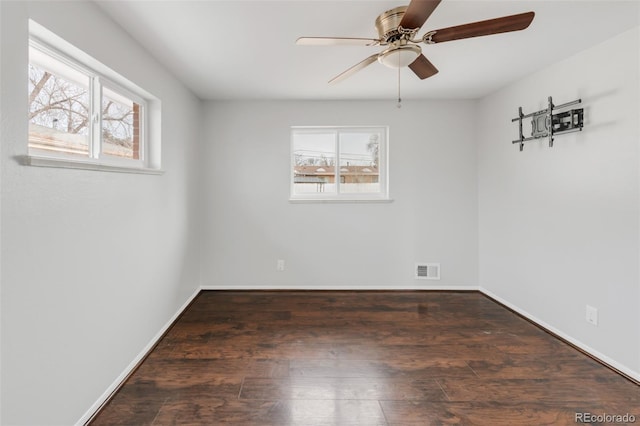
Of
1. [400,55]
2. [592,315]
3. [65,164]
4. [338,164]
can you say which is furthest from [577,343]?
[65,164]

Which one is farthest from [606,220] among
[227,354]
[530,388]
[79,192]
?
[79,192]

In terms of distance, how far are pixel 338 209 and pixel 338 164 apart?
22.2 inches

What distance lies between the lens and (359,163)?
3.99 meters

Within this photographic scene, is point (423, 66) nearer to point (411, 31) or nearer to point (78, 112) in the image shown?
point (411, 31)

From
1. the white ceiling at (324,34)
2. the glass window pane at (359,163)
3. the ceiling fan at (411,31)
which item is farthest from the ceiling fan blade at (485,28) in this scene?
the glass window pane at (359,163)

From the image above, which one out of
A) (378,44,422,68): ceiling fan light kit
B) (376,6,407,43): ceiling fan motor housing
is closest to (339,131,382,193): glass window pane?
(378,44,422,68): ceiling fan light kit

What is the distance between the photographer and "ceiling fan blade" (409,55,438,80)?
2.08 m

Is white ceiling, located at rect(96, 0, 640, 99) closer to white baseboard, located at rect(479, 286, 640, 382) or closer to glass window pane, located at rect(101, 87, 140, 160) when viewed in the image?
glass window pane, located at rect(101, 87, 140, 160)

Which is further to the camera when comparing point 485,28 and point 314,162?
point 314,162

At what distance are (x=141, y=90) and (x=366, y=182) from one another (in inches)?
99.9

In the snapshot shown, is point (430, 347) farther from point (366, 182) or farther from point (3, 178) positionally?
point (3, 178)

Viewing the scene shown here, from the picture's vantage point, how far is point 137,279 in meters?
2.29

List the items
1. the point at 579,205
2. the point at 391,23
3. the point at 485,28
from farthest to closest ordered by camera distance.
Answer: the point at 579,205
the point at 391,23
the point at 485,28

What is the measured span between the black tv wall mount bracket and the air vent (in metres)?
1.66
